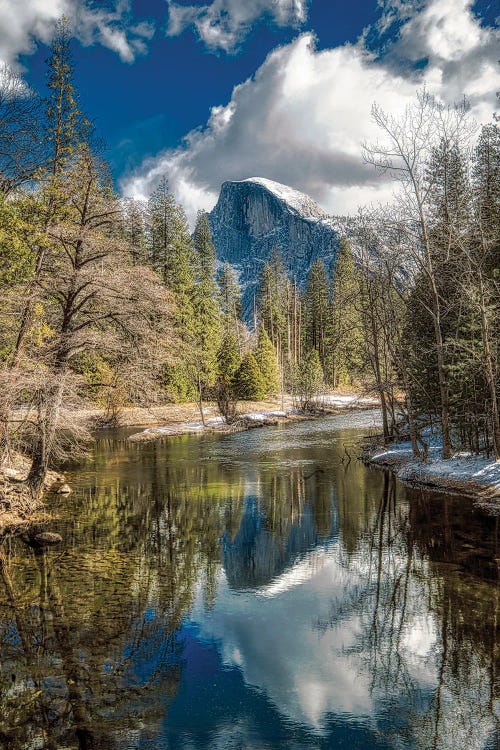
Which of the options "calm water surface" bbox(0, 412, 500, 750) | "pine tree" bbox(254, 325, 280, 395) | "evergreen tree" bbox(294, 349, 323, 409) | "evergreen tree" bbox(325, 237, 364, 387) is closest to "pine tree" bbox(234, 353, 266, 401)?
"pine tree" bbox(254, 325, 280, 395)

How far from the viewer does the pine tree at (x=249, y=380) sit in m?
50.1

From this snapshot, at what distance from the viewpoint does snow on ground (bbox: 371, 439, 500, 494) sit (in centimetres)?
1756

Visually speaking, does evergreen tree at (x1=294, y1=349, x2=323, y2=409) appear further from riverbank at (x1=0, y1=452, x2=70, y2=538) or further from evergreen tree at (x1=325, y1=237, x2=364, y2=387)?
riverbank at (x1=0, y1=452, x2=70, y2=538)

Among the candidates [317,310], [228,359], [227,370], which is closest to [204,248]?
[228,359]

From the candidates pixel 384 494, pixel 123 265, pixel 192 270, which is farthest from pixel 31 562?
pixel 192 270

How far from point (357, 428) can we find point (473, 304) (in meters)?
20.6

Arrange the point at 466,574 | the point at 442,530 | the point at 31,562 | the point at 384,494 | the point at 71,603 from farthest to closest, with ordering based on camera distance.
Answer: the point at 384,494, the point at 442,530, the point at 31,562, the point at 466,574, the point at 71,603

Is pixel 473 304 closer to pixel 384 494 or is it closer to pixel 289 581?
pixel 384 494

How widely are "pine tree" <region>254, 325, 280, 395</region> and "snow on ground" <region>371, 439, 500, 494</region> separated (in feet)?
97.8

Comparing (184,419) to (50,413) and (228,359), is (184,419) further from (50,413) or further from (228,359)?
(50,413)

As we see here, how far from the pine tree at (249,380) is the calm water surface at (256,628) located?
3267 centimetres

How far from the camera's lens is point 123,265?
55.0ft

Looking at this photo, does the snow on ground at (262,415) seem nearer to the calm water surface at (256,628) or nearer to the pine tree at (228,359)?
the pine tree at (228,359)

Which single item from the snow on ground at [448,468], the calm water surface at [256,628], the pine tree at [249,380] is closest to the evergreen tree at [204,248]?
the pine tree at [249,380]
